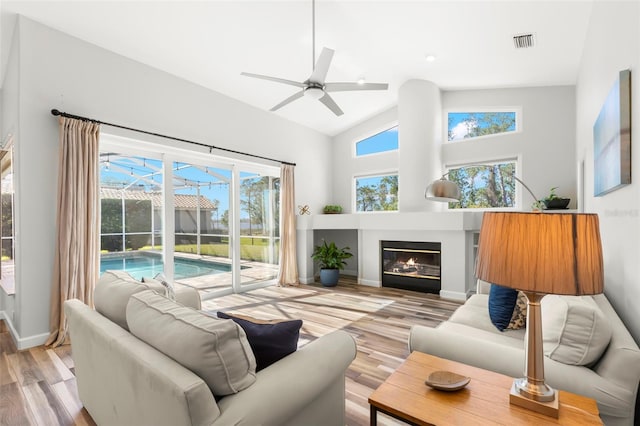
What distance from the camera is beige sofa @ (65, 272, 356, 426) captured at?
3.28 ft

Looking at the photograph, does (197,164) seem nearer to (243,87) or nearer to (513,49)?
(243,87)

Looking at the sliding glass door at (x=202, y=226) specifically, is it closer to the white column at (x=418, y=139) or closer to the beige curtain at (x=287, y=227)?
the beige curtain at (x=287, y=227)

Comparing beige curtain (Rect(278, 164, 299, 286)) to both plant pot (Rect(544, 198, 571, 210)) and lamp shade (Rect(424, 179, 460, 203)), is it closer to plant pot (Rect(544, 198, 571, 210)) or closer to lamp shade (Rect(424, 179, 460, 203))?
lamp shade (Rect(424, 179, 460, 203))

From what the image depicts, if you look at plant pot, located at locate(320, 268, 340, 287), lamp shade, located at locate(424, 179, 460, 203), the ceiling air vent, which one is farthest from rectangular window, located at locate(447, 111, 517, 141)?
plant pot, located at locate(320, 268, 340, 287)

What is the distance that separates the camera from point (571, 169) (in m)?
4.46

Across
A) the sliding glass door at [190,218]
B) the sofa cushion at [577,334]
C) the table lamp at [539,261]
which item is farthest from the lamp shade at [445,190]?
the sliding glass door at [190,218]

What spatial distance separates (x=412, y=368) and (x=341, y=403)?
1.51 feet

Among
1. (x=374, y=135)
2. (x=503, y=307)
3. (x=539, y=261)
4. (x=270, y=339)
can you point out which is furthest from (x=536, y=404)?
(x=374, y=135)

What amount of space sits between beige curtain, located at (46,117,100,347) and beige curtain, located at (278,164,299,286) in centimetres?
285

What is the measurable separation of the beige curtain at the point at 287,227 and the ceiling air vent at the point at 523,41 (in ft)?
12.1

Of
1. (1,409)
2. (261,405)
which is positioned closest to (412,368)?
(261,405)

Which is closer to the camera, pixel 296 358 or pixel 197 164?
pixel 296 358

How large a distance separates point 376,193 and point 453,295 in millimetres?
2480

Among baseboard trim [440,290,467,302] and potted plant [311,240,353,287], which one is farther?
potted plant [311,240,353,287]
